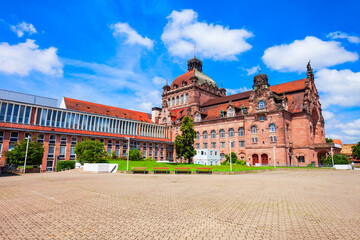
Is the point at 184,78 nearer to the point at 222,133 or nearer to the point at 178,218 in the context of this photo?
the point at 222,133

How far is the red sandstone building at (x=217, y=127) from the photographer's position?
1937 inches

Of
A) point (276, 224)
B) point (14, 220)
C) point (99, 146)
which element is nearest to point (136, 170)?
point (99, 146)

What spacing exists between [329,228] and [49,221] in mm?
9772

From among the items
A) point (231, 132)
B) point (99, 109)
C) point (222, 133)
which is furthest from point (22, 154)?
point (231, 132)

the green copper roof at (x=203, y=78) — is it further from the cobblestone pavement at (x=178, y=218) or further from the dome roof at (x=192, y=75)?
the cobblestone pavement at (x=178, y=218)

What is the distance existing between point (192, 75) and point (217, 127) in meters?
26.8

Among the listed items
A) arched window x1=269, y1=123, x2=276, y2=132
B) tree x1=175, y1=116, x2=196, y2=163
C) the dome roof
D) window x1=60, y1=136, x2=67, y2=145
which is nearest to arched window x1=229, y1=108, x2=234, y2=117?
arched window x1=269, y1=123, x2=276, y2=132

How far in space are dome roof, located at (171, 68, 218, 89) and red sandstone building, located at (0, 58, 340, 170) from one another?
1150 cm

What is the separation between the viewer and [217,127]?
65312 millimetres

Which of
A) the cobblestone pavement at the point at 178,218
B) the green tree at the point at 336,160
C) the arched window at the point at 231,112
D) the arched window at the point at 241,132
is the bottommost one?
the cobblestone pavement at the point at 178,218

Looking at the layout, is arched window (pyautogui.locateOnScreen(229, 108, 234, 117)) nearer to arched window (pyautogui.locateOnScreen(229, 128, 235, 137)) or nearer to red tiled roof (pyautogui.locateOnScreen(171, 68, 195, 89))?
arched window (pyautogui.locateOnScreen(229, 128, 235, 137))

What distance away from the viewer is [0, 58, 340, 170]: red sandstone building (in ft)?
161

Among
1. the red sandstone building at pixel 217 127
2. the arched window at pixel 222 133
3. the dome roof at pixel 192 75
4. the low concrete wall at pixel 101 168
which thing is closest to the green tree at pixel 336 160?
the red sandstone building at pixel 217 127

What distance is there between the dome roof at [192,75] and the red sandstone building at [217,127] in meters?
11.5
